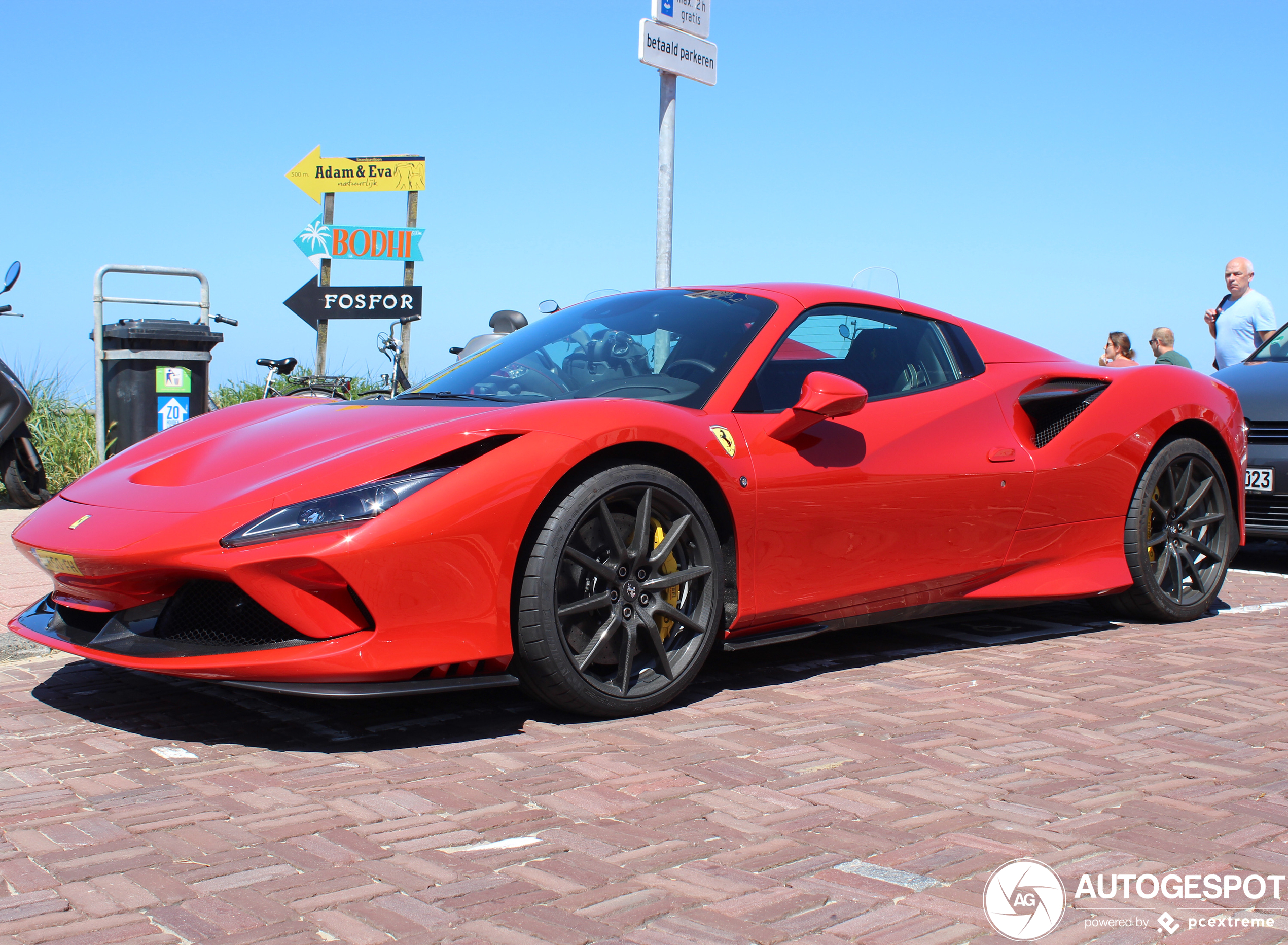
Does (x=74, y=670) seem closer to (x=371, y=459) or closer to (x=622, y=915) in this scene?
(x=371, y=459)

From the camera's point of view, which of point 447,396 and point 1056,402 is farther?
point 1056,402

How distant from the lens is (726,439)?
151 inches

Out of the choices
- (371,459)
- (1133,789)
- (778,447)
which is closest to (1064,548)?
(778,447)

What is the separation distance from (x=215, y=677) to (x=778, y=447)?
183cm

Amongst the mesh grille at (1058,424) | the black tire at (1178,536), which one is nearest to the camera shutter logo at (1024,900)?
the mesh grille at (1058,424)

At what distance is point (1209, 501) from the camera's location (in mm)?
5629

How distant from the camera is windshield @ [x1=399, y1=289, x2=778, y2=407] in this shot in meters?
4.07

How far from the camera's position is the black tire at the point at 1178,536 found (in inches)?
205

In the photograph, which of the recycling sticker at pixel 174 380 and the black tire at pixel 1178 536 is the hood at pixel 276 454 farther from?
the recycling sticker at pixel 174 380

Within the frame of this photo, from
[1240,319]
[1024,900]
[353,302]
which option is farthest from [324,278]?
[1024,900]

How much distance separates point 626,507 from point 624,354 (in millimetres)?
815

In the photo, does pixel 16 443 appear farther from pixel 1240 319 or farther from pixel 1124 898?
pixel 1240 319

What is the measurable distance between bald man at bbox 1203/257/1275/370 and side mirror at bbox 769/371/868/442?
714 centimetres

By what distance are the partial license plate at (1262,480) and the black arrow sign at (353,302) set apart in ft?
31.0
